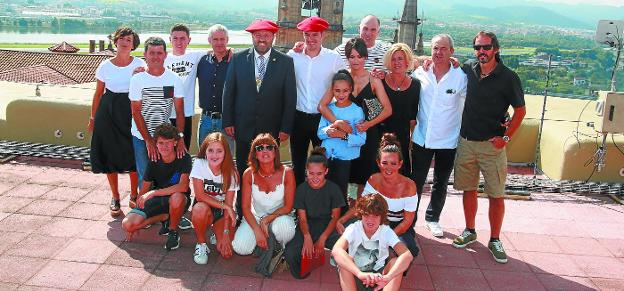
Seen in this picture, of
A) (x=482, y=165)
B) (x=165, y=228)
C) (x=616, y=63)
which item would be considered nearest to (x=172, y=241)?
(x=165, y=228)

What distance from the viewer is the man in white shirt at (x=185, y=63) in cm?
479

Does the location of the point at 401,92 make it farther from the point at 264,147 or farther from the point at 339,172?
the point at 264,147

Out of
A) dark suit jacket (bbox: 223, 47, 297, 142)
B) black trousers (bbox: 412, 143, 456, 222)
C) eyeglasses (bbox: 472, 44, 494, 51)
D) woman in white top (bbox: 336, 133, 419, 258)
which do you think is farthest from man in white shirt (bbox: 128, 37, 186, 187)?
eyeglasses (bbox: 472, 44, 494, 51)

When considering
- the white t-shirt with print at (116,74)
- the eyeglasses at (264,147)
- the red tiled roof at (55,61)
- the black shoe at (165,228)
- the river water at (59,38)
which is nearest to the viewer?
the eyeglasses at (264,147)

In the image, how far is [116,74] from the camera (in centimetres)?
467

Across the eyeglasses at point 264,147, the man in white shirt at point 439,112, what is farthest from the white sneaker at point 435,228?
the eyeglasses at point 264,147

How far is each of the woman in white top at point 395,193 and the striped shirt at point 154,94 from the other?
177 centimetres

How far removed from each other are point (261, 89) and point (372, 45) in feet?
3.52

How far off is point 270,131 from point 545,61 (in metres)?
4.04

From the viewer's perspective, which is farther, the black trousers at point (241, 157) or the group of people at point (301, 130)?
the black trousers at point (241, 157)

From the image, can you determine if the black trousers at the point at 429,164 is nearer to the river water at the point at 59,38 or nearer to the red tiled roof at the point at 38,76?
the red tiled roof at the point at 38,76

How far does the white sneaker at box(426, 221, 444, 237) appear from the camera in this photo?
4.83 m

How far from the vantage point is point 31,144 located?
7305mm

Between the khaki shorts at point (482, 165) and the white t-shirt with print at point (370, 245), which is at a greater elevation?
the khaki shorts at point (482, 165)
